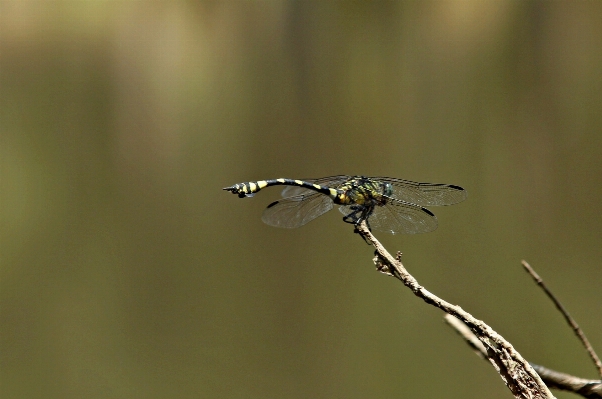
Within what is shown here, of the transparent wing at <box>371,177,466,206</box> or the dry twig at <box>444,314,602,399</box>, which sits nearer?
the dry twig at <box>444,314,602,399</box>

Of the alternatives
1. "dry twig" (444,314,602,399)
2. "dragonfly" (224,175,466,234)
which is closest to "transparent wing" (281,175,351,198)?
"dragonfly" (224,175,466,234)

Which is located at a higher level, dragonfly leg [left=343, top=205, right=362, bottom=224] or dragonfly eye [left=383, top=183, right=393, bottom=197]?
dragonfly eye [left=383, top=183, right=393, bottom=197]

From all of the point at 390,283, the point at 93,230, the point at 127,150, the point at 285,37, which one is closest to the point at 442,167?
the point at 390,283

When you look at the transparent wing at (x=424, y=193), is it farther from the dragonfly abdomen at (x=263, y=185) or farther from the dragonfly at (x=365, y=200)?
the dragonfly abdomen at (x=263, y=185)

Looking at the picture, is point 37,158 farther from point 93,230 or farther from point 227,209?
point 227,209

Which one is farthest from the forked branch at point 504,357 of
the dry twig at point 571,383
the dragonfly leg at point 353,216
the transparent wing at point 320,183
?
the transparent wing at point 320,183

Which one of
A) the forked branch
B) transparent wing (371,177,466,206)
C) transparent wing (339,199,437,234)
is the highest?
transparent wing (371,177,466,206)

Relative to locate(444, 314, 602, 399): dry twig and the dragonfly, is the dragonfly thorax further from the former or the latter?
locate(444, 314, 602, 399): dry twig
